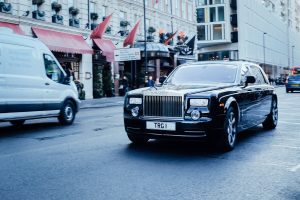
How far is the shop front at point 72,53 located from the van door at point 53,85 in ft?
42.4

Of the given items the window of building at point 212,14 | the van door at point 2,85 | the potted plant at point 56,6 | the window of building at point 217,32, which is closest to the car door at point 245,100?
the van door at point 2,85

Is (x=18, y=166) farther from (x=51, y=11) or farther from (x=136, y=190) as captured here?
(x=51, y=11)

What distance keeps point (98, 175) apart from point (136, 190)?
87 cm

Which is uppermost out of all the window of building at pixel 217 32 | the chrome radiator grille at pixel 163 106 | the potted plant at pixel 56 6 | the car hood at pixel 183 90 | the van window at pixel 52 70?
the window of building at pixel 217 32

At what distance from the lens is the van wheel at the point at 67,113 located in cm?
1174

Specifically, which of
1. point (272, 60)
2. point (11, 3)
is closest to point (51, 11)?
point (11, 3)

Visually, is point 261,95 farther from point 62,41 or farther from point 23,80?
point 62,41

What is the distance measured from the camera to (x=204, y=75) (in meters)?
8.30

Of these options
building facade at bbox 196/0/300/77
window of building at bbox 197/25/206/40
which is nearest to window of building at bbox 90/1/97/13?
building facade at bbox 196/0/300/77

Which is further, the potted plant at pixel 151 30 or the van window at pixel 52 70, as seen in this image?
the potted plant at pixel 151 30

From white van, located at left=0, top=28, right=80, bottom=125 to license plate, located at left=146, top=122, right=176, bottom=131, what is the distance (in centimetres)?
438

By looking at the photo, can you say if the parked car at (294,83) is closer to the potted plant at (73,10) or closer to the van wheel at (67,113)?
the potted plant at (73,10)

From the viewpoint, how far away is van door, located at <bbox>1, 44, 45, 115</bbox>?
9.84 meters

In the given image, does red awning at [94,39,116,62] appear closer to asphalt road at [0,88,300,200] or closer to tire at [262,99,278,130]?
tire at [262,99,278,130]
